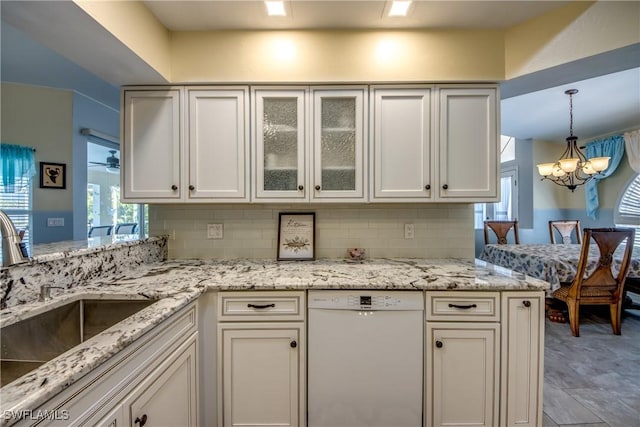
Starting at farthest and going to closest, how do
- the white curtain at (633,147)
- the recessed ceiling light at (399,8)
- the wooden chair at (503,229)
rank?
the wooden chair at (503,229) < the white curtain at (633,147) < the recessed ceiling light at (399,8)

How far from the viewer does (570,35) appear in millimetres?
1609

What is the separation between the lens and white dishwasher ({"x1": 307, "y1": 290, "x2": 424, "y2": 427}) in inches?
58.0

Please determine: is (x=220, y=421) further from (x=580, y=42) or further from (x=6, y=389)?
(x=580, y=42)

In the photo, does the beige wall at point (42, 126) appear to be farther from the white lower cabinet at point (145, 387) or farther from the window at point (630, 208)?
the window at point (630, 208)

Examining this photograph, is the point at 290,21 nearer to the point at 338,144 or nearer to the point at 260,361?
the point at 338,144

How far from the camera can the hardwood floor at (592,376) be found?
1.77 metres

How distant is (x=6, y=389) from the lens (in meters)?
0.63

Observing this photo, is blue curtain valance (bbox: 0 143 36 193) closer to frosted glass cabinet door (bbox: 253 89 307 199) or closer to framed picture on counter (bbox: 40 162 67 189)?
framed picture on counter (bbox: 40 162 67 189)

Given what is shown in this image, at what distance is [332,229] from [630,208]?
506 cm

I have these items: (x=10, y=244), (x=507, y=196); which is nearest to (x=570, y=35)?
(x=10, y=244)

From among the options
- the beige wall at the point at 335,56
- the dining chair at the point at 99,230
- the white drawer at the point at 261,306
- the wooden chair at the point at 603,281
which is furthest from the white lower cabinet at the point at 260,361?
the dining chair at the point at 99,230

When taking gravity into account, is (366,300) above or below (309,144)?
below

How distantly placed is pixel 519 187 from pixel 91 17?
6.55 meters

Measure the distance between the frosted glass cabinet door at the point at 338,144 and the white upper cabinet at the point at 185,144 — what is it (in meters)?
0.47
